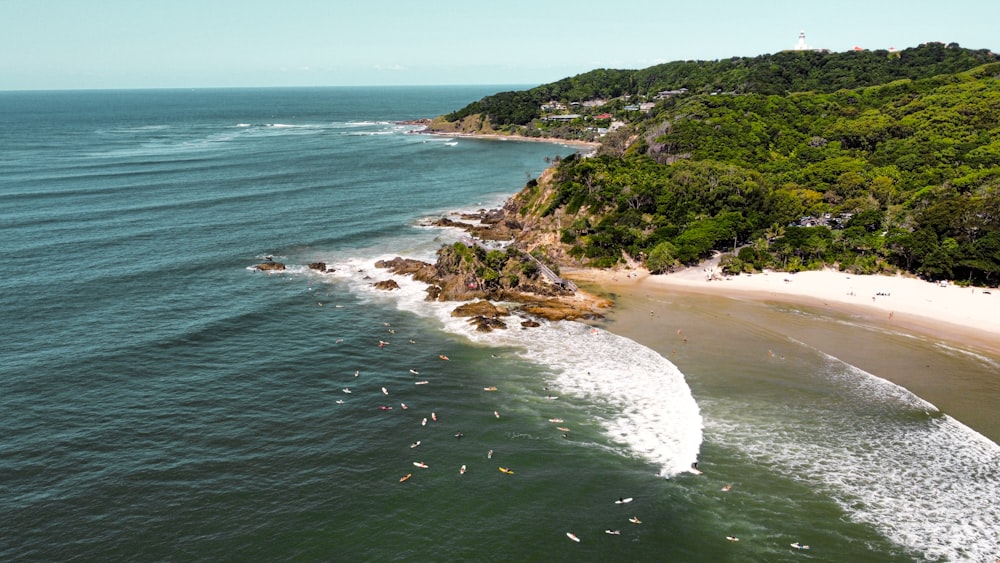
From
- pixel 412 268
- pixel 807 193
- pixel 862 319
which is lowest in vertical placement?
pixel 412 268

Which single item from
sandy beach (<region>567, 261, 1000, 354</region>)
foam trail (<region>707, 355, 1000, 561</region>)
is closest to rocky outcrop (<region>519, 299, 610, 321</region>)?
sandy beach (<region>567, 261, 1000, 354</region>)

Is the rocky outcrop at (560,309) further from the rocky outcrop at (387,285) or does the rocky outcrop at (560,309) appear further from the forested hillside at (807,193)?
the rocky outcrop at (387,285)

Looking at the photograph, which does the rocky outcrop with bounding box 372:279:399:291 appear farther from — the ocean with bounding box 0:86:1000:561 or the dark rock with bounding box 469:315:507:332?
the dark rock with bounding box 469:315:507:332

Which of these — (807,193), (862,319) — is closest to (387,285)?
(862,319)

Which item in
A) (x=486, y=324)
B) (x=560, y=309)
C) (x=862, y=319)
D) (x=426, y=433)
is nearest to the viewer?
(x=426, y=433)

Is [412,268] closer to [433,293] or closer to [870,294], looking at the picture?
[433,293]

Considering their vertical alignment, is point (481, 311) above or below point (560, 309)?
below

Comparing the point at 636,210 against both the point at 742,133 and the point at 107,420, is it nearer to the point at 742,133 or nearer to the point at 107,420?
the point at 742,133
